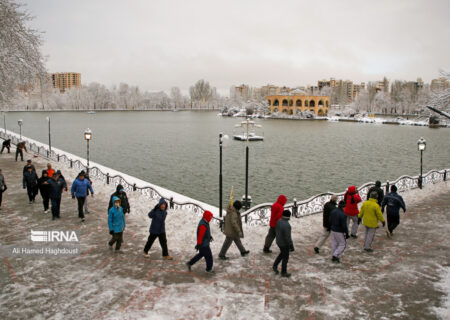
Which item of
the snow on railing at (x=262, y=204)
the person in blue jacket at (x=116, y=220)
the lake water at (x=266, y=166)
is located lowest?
the lake water at (x=266, y=166)

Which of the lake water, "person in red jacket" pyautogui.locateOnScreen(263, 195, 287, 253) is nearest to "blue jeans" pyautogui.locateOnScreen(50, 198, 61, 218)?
"person in red jacket" pyautogui.locateOnScreen(263, 195, 287, 253)

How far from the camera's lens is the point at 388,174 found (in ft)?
99.0

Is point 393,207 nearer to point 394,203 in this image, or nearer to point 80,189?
point 394,203

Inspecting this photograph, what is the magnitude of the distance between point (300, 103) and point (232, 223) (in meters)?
144

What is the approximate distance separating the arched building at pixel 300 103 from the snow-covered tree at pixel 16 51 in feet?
424

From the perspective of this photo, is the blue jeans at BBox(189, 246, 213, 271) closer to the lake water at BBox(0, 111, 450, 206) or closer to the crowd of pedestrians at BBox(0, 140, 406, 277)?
the crowd of pedestrians at BBox(0, 140, 406, 277)

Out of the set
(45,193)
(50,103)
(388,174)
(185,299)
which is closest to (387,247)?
(185,299)

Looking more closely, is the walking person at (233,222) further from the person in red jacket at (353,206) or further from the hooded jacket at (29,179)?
the hooded jacket at (29,179)

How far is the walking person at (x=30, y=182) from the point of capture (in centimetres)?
1305

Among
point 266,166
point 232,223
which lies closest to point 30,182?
point 232,223

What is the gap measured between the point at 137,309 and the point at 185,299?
959 millimetres

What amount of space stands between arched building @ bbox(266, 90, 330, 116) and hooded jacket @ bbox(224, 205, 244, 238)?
140304mm

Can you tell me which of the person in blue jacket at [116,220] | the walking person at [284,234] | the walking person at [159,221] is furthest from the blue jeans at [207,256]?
the person in blue jacket at [116,220]

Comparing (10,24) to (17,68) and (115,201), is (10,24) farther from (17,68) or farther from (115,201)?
(115,201)
